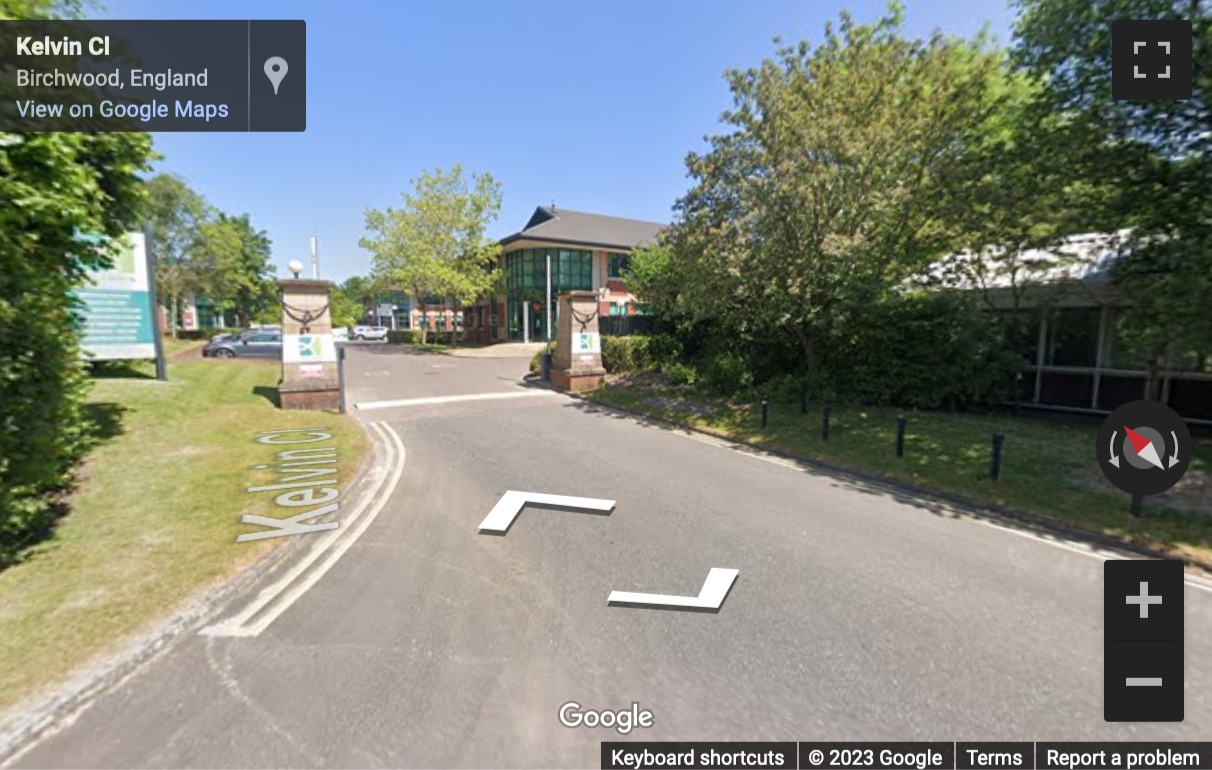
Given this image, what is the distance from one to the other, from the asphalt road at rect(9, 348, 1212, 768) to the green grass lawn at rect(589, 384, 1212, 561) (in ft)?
4.09

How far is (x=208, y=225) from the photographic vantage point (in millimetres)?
35812

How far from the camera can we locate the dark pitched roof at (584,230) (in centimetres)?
3666

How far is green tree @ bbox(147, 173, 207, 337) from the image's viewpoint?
102 feet

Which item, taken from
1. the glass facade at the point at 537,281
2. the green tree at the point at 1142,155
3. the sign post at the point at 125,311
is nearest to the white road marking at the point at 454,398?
the sign post at the point at 125,311

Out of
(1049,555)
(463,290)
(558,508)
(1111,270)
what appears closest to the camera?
(1049,555)

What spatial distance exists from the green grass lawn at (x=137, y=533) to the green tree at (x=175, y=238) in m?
29.0

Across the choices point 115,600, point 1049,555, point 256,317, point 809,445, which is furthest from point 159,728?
point 256,317

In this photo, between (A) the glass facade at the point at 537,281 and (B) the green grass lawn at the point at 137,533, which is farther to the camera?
(A) the glass facade at the point at 537,281

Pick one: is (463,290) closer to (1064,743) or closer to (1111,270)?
(1111,270)

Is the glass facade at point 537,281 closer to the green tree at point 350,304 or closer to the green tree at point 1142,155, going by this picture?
the green tree at point 1142,155

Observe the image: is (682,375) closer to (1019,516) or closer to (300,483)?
(1019,516)

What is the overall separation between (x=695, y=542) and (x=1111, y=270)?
8703 millimetres

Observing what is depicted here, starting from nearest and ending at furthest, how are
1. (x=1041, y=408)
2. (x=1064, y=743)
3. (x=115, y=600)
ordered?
(x=1064, y=743), (x=115, y=600), (x=1041, y=408)

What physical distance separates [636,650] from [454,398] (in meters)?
12.1
